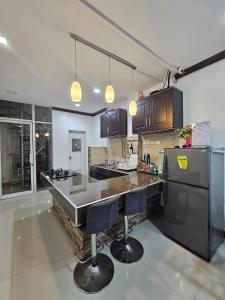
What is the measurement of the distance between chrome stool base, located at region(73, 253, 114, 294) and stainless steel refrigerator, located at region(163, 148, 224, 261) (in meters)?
1.13

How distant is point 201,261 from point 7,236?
2.97 meters

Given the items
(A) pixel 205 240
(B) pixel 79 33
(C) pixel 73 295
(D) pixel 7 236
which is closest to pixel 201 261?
(A) pixel 205 240

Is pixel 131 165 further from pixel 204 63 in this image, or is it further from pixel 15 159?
pixel 15 159

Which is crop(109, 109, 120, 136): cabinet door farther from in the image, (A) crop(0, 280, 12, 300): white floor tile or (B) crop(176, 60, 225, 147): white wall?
(A) crop(0, 280, 12, 300): white floor tile

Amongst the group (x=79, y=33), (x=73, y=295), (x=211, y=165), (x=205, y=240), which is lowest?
(x=73, y=295)

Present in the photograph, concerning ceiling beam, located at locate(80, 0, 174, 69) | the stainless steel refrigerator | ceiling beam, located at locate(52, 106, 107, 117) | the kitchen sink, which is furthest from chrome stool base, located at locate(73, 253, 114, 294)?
ceiling beam, located at locate(52, 106, 107, 117)

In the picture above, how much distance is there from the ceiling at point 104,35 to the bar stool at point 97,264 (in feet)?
6.77

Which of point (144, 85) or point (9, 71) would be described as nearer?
point (9, 71)

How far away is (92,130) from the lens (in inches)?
241

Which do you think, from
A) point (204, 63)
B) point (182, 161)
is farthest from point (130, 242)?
point (204, 63)

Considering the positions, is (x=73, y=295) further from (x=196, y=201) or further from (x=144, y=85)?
(x=144, y=85)

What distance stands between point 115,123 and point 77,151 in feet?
7.86

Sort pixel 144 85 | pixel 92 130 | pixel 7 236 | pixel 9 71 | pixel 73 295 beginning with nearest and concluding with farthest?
pixel 73 295 → pixel 7 236 → pixel 9 71 → pixel 144 85 → pixel 92 130

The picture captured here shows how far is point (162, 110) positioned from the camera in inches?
111
